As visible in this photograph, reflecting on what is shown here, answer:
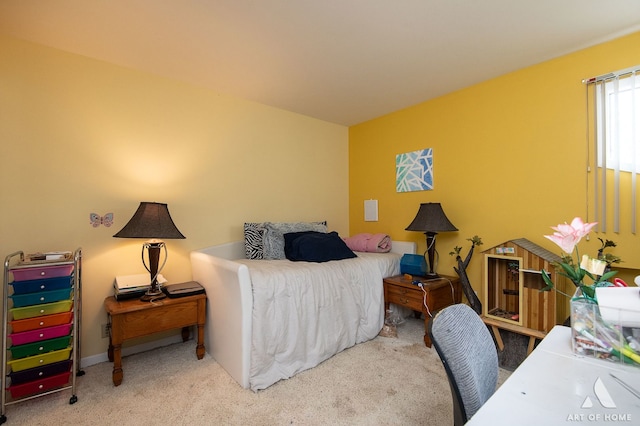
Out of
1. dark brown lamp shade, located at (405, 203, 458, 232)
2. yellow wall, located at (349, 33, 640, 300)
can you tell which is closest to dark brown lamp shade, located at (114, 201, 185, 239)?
dark brown lamp shade, located at (405, 203, 458, 232)

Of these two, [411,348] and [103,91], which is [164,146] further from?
[411,348]

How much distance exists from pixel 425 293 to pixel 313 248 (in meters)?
1.04

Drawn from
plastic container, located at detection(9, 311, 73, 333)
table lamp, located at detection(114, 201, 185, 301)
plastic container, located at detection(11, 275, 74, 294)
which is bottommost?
plastic container, located at detection(9, 311, 73, 333)

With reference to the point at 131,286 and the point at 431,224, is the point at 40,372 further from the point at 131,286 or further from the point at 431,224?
the point at 431,224

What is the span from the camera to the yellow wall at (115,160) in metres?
2.01

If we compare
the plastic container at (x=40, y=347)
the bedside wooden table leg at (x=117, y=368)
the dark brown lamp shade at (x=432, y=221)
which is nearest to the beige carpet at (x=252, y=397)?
the bedside wooden table leg at (x=117, y=368)

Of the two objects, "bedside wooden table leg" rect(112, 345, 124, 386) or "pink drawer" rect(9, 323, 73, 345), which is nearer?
"pink drawer" rect(9, 323, 73, 345)

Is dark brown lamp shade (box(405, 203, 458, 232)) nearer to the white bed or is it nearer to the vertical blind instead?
the white bed

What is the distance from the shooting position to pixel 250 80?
2.59m

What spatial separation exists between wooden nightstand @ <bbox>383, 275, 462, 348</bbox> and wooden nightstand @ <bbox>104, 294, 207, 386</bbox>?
1.65m

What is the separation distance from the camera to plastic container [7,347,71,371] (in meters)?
1.64

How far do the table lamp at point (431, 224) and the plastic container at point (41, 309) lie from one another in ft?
8.61

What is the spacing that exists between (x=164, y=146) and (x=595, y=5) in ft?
10.4

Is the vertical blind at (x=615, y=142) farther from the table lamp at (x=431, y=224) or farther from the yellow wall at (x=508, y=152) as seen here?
the table lamp at (x=431, y=224)
